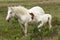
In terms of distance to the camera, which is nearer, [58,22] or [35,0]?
[58,22]

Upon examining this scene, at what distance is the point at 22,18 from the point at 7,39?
156 cm

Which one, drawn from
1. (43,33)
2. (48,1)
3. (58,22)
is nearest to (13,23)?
(58,22)

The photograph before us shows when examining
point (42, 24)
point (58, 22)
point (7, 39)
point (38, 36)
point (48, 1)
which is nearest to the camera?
point (38, 36)

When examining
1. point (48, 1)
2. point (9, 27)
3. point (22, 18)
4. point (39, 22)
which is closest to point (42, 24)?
point (39, 22)

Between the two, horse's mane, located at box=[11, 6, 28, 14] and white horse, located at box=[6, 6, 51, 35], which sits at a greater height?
horse's mane, located at box=[11, 6, 28, 14]

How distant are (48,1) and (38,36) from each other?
1505cm

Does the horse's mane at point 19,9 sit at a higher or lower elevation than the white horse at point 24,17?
higher

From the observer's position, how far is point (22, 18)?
11.6 metres

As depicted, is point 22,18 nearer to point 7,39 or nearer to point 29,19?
point 29,19

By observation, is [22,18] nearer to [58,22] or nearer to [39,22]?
[39,22]

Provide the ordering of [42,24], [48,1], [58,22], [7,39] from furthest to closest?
[48,1] < [58,22] < [42,24] < [7,39]

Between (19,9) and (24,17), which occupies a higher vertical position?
(19,9)

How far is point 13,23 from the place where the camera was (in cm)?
1204

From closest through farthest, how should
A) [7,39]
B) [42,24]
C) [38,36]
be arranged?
1. [38,36]
2. [7,39]
3. [42,24]
